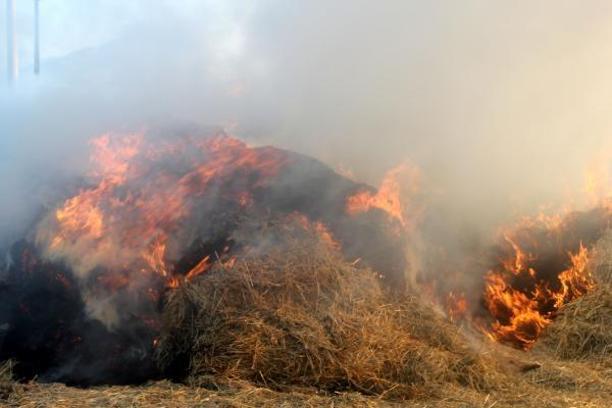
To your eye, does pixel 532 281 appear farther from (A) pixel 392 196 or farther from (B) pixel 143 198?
(B) pixel 143 198

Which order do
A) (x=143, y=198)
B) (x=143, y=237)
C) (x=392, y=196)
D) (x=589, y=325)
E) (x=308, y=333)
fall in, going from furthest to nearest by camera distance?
(x=392, y=196) < (x=143, y=198) < (x=589, y=325) < (x=143, y=237) < (x=308, y=333)

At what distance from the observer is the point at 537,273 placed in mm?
8930

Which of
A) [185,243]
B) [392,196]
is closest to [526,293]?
[392,196]

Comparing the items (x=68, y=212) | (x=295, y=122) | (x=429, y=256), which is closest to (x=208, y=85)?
(x=295, y=122)

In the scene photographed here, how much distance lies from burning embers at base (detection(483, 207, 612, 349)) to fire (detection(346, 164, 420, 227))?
1713 mm

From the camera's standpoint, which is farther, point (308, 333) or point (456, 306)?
point (456, 306)

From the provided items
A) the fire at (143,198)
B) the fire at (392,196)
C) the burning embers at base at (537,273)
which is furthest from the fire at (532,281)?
the fire at (143,198)

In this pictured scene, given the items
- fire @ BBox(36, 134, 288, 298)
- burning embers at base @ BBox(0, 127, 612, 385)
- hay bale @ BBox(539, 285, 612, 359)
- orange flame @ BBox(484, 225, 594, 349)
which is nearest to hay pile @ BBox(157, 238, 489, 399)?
burning embers at base @ BBox(0, 127, 612, 385)

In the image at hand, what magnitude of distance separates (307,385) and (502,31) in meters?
8.13

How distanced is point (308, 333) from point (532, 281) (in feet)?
15.3

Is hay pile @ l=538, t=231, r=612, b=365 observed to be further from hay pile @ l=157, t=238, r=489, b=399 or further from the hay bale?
hay pile @ l=157, t=238, r=489, b=399

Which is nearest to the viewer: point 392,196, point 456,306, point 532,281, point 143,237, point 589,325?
point 143,237

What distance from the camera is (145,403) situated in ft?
15.7

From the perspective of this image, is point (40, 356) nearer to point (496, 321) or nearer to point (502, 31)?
point (496, 321)
